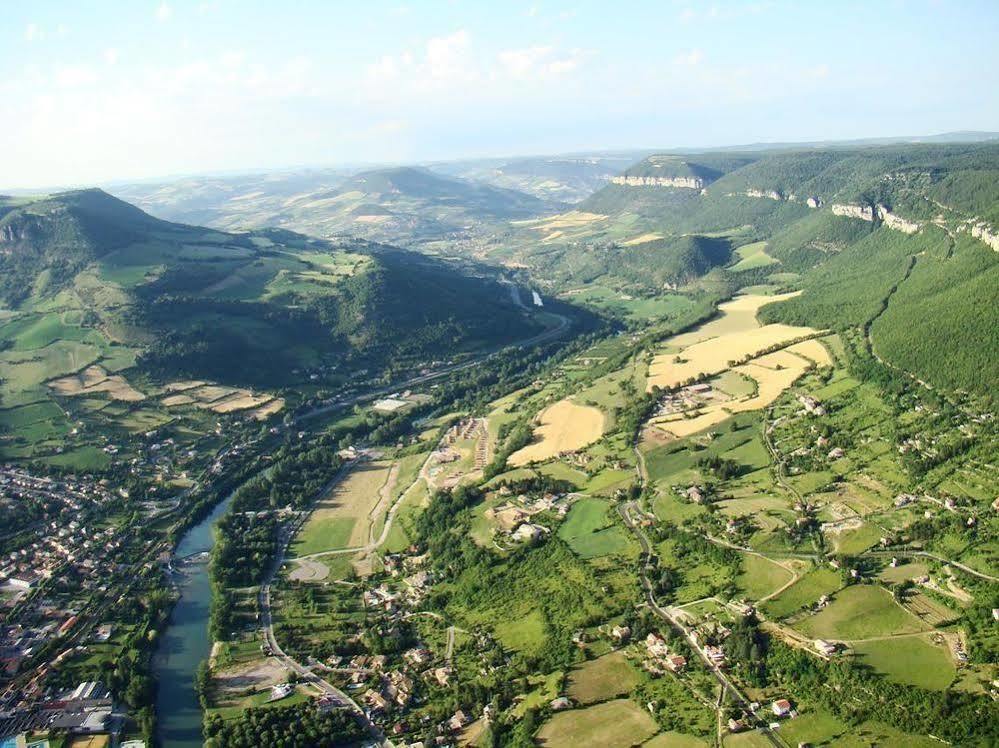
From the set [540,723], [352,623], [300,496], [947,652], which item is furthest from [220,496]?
[947,652]

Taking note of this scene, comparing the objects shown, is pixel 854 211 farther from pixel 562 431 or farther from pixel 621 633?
pixel 621 633

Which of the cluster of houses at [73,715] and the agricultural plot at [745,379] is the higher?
the agricultural plot at [745,379]

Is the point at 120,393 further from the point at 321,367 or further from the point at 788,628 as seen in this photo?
the point at 788,628

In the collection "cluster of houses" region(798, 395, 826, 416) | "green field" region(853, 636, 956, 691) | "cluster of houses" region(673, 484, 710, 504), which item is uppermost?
"cluster of houses" region(798, 395, 826, 416)

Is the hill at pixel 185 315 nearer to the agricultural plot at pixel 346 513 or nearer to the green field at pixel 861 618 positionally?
the agricultural plot at pixel 346 513

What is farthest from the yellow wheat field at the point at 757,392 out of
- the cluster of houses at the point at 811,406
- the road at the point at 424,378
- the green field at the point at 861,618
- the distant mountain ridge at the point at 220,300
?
the distant mountain ridge at the point at 220,300

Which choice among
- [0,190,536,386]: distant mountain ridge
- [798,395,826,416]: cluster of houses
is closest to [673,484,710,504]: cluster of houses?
[798,395,826,416]: cluster of houses

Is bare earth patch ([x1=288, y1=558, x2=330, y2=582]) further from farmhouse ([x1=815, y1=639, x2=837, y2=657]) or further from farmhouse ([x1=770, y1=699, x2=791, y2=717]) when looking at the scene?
farmhouse ([x1=815, y1=639, x2=837, y2=657])

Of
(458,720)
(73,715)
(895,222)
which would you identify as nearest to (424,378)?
(73,715)
